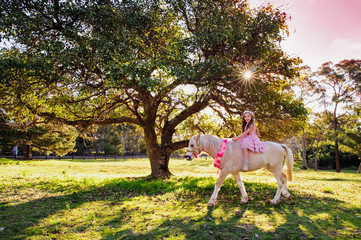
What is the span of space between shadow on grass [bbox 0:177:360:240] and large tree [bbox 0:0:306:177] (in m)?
3.88

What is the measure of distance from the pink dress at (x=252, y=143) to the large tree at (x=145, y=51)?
265cm

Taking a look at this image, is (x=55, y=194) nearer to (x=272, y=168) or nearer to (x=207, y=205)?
(x=207, y=205)

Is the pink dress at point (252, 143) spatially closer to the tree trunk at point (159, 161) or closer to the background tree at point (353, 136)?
the tree trunk at point (159, 161)

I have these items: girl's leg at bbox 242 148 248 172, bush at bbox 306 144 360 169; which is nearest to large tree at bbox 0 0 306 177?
girl's leg at bbox 242 148 248 172

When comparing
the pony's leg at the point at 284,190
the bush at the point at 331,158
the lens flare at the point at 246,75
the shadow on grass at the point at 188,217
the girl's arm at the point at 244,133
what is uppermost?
the lens flare at the point at 246,75

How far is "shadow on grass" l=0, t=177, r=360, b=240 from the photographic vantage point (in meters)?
4.21

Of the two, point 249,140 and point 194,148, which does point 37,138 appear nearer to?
point 194,148

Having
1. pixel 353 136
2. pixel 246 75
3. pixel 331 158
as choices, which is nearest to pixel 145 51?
pixel 246 75

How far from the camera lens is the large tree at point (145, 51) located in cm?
749

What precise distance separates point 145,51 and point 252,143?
5.55m

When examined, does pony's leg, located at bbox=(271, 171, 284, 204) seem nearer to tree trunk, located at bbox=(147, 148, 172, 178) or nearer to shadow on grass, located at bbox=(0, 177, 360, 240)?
shadow on grass, located at bbox=(0, 177, 360, 240)

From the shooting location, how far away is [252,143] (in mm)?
6215

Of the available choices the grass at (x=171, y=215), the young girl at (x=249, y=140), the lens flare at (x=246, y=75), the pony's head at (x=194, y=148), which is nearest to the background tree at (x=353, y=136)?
the grass at (x=171, y=215)

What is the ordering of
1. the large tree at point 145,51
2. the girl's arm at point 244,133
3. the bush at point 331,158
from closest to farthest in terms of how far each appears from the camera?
1. the girl's arm at point 244,133
2. the large tree at point 145,51
3. the bush at point 331,158
